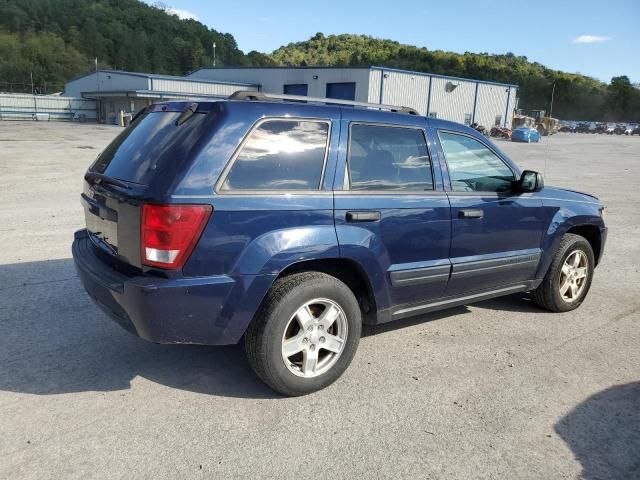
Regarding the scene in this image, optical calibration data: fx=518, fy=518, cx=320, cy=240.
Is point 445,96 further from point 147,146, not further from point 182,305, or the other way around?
point 182,305

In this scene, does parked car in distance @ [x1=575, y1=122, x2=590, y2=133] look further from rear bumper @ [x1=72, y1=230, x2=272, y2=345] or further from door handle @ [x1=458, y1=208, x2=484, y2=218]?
rear bumper @ [x1=72, y1=230, x2=272, y2=345]

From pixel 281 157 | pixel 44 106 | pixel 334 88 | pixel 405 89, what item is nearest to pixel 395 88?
pixel 405 89

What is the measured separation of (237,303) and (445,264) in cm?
169

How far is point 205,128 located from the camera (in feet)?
9.79

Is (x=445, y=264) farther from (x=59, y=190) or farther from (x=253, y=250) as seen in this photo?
(x=59, y=190)

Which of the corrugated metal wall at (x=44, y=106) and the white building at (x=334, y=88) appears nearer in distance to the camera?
the white building at (x=334, y=88)

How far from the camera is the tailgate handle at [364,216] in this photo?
3.31 meters

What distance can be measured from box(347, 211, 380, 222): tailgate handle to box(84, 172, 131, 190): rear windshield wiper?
4.46 ft

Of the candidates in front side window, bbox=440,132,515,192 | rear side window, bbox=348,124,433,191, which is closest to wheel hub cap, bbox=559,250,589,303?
front side window, bbox=440,132,515,192

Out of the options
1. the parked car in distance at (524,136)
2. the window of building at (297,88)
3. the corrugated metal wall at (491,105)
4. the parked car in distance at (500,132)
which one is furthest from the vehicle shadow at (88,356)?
the corrugated metal wall at (491,105)

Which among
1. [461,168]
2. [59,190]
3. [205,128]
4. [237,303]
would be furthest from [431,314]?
[59,190]

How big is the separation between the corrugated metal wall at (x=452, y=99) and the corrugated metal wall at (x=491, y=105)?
1.52 m

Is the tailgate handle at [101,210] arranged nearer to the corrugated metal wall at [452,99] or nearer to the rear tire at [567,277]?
the rear tire at [567,277]

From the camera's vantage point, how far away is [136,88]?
4906 cm
